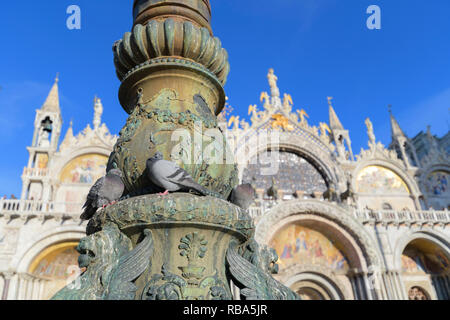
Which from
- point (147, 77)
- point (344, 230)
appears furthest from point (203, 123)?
point (344, 230)

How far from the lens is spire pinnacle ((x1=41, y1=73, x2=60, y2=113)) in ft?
59.1

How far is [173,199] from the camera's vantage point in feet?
7.20

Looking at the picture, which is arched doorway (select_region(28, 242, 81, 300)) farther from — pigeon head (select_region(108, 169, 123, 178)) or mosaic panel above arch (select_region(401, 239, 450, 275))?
mosaic panel above arch (select_region(401, 239, 450, 275))

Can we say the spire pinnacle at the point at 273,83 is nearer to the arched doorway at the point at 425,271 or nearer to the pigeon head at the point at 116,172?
the arched doorway at the point at 425,271

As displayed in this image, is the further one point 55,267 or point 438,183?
point 438,183

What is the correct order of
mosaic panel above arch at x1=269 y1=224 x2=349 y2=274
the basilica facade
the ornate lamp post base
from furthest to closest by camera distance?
mosaic panel above arch at x1=269 y1=224 x2=349 y2=274 → the basilica facade → the ornate lamp post base

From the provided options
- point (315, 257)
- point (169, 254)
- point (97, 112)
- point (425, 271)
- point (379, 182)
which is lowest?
point (169, 254)

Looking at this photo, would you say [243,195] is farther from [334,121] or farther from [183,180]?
[334,121]

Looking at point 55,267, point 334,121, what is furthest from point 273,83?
point 55,267

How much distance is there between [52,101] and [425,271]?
858 inches

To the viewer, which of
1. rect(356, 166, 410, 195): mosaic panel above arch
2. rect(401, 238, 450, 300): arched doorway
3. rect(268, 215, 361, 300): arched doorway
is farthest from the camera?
rect(356, 166, 410, 195): mosaic panel above arch

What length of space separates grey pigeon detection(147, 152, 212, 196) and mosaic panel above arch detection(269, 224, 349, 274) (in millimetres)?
13010

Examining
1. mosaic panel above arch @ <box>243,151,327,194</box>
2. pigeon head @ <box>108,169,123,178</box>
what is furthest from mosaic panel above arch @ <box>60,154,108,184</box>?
pigeon head @ <box>108,169,123,178</box>

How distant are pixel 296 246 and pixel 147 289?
13.9 meters
